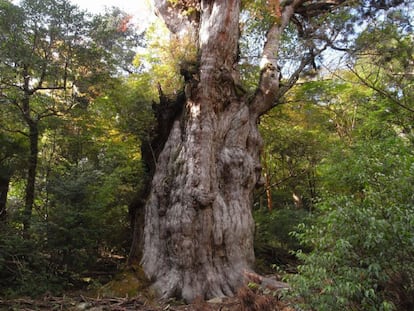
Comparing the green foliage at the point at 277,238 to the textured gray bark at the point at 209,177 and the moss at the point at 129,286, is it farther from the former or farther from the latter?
the moss at the point at 129,286

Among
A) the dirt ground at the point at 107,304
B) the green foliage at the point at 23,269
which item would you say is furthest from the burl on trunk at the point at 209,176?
the green foliage at the point at 23,269

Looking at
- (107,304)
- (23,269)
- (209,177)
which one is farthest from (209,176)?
(23,269)

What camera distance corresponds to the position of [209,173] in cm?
712

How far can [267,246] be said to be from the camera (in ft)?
37.3

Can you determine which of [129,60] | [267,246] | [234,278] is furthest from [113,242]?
[129,60]

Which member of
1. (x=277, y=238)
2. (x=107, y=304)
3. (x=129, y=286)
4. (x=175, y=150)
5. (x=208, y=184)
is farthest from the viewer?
(x=277, y=238)

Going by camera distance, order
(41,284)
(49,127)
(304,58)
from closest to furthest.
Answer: (41,284) < (49,127) < (304,58)

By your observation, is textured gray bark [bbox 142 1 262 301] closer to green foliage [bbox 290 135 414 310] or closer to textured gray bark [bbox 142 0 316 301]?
textured gray bark [bbox 142 0 316 301]

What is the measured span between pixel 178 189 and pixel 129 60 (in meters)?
11.0

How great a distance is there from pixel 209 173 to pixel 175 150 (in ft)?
4.02

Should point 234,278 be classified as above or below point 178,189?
below

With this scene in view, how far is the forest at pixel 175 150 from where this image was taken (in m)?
6.32

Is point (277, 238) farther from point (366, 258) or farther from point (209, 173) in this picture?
point (366, 258)

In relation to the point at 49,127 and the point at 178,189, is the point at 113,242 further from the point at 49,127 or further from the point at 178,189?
the point at 49,127
